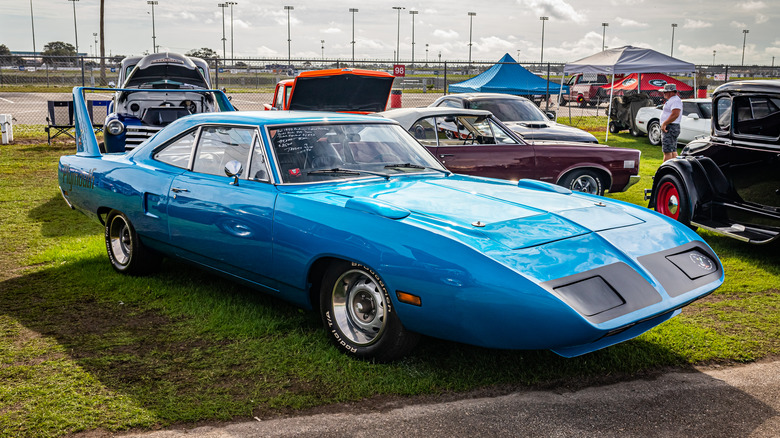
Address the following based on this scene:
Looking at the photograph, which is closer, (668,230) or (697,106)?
(668,230)

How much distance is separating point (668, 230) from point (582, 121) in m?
22.4

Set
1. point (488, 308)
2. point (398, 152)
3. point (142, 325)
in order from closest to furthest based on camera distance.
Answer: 1. point (488, 308)
2. point (142, 325)
3. point (398, 152)

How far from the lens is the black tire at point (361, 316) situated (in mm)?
3697

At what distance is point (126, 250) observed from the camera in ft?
18.9

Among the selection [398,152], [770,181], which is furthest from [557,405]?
[770,181]

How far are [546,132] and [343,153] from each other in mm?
8150

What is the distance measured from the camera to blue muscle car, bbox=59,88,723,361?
324 cm

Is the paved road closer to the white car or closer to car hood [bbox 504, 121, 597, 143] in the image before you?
car hood [bbox 504, 121, 597, 143]

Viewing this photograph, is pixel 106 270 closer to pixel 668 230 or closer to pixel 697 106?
pixel 668 230

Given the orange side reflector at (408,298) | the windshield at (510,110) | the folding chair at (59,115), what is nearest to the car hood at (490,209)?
the orange side reflector at (408,298)

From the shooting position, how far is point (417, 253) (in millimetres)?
3393

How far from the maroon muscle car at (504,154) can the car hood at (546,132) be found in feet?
8.69

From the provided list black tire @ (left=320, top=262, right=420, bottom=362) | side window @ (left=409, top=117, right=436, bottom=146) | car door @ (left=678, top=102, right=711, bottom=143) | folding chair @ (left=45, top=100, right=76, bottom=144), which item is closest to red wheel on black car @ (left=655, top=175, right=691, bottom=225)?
side window @ (left=409, top=117, right=436, bottom=146)

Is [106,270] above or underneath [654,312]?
underneath
